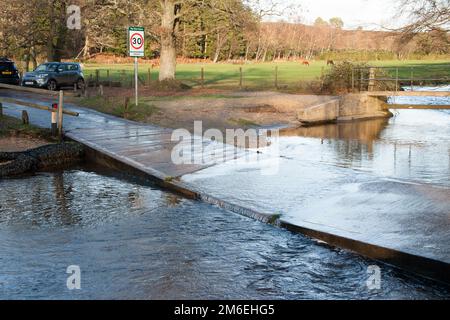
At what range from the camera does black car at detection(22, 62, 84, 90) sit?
3012cm

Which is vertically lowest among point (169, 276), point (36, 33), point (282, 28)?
point (169, 276)

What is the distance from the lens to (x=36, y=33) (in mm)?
38688

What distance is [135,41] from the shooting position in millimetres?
21875

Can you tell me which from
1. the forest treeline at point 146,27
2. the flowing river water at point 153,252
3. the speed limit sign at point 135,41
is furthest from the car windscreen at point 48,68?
the flowing river water at point 153,252

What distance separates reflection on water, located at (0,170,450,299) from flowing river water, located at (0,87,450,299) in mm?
11

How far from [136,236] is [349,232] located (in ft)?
9.14

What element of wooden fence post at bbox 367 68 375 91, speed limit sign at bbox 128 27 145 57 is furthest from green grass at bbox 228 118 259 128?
wooden fence post at bbox 367 68 375 91

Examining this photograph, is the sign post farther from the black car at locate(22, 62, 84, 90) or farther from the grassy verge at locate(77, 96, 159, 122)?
the black car at locate(22, 62, 84, 90)

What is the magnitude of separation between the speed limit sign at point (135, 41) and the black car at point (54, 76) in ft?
32.6

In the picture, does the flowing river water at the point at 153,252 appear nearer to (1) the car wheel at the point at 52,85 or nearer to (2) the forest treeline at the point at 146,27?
(2) the forest treeline at the point at 146,27

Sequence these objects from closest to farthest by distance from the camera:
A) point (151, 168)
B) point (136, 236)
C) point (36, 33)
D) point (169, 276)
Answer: point (169, 276) → point (136, 236) → point (151, 168) → point (36, 33)

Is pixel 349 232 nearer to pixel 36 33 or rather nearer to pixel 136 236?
pixel 136 236

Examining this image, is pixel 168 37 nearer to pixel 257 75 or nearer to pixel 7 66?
pixel 7 66

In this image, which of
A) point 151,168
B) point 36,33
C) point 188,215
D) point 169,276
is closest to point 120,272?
point 169,276
